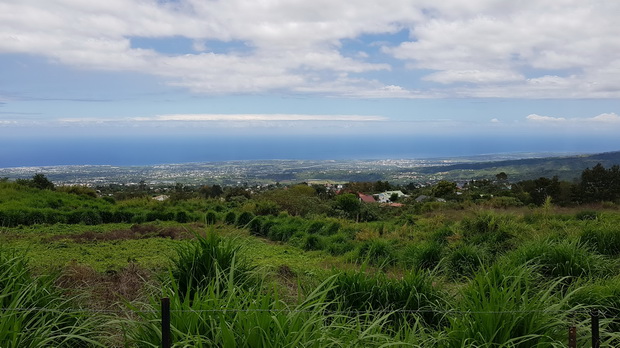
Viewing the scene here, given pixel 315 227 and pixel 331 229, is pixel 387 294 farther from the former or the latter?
pixel 315 227

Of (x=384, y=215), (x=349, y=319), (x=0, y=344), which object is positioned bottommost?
(x=384, y=215)

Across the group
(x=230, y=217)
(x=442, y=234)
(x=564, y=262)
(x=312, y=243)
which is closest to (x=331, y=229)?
(x=312, y=243)

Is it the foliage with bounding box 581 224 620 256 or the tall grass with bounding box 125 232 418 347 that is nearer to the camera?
the tall grass with bounding box 125 232 418 347

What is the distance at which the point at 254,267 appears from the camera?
4.30 metres

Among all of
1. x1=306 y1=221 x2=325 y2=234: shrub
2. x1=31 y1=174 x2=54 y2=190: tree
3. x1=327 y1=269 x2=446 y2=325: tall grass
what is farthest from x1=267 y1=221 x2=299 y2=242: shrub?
x1=31 y1=174 x2=54 y2=190: tree

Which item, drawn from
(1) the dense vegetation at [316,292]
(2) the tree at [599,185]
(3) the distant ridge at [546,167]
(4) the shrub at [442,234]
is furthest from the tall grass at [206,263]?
(3) the distant ridge at [546,167]

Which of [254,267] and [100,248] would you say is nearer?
[254,267]

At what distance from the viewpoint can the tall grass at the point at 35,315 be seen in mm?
2795

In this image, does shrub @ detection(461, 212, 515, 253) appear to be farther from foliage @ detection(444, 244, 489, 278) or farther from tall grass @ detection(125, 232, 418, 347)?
Result: tall grass @ detection(125, 232, 418, 347)

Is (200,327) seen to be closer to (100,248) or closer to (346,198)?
(100,248)

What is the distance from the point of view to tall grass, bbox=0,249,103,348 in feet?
9.17

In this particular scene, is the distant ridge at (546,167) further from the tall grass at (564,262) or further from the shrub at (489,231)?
the tall grass at (564,262)

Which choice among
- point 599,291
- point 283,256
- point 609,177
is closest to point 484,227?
point 283,256

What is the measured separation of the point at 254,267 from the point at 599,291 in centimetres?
316
